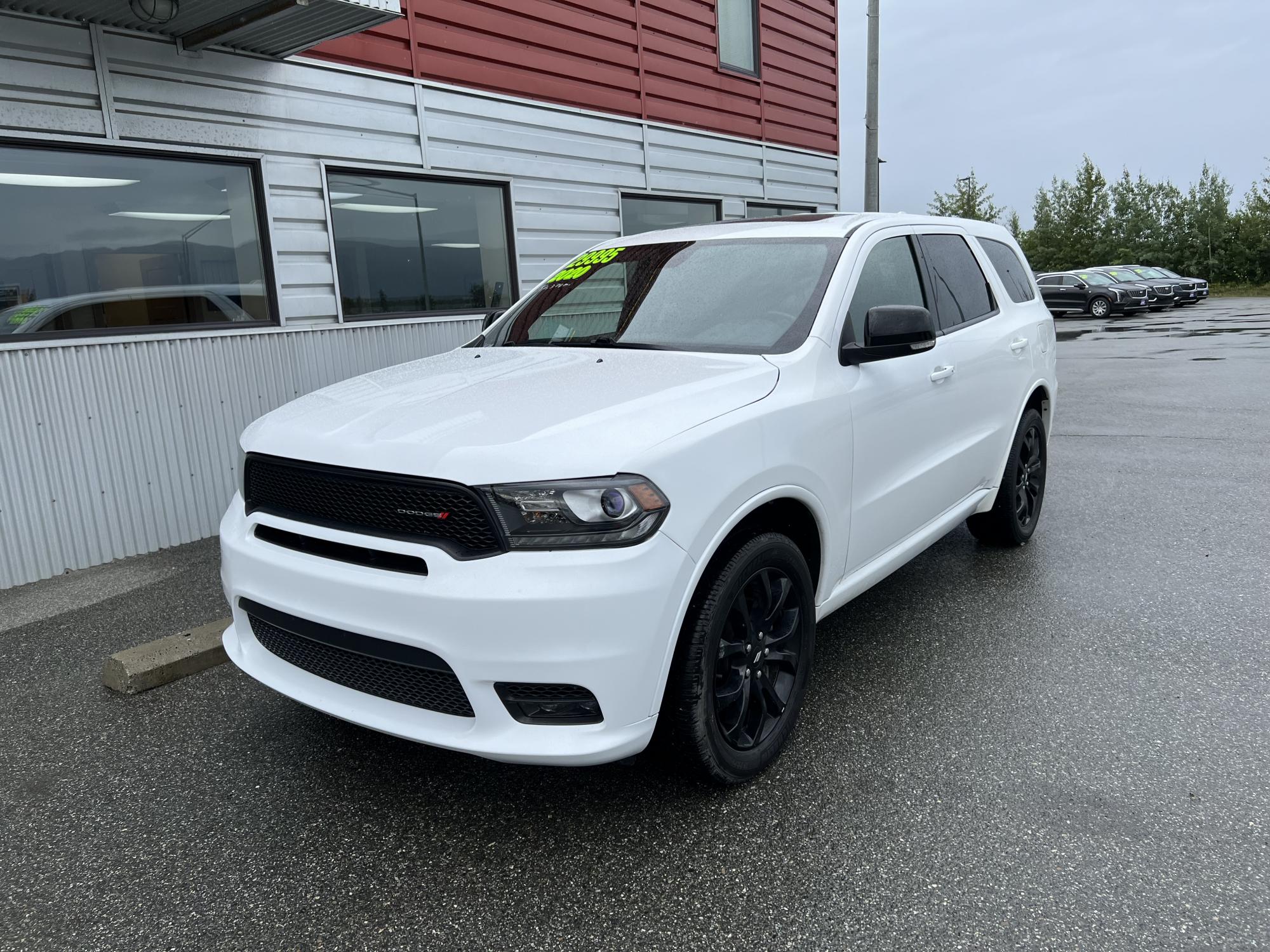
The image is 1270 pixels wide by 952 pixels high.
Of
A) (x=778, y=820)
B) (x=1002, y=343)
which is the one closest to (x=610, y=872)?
(x=778, y=820)

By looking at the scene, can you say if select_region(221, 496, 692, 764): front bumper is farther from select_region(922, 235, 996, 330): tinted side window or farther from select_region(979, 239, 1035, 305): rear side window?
select_region(979, 239, 1035, 305): rear side window

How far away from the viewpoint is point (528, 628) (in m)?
2.33

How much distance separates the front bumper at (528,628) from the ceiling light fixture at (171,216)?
4.43 metres

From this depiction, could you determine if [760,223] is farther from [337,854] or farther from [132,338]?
[132,338]

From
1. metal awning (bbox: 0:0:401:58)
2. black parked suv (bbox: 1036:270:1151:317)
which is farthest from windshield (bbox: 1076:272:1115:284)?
metal awning (bbox: 0:0:401:58)

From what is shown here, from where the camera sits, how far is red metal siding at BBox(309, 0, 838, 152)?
7.57m

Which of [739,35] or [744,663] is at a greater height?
[739,35]

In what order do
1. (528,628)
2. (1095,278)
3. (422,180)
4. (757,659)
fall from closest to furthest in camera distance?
(528,628)
(757,659)
(422,180)
(1095,278)

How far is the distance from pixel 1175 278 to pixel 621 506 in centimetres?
3617

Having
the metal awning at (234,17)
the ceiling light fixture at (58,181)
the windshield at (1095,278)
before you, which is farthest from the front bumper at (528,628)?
the windshield at (1095,278)

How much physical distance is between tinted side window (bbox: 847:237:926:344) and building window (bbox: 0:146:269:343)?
4615mm

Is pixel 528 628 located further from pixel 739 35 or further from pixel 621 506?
pixel 739 35

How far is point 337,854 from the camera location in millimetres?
2693

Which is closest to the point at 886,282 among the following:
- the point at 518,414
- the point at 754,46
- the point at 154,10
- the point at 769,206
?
the point at 518,414
